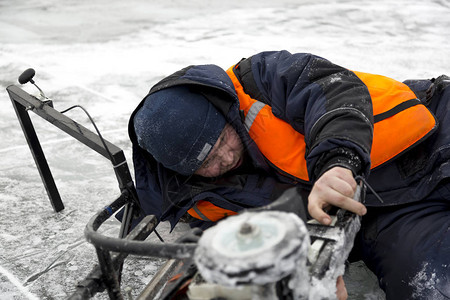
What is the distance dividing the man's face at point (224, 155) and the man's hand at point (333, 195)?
51 cm

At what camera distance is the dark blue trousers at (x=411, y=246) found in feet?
4.84

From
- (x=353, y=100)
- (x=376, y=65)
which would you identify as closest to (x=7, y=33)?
(x=376, y=65)

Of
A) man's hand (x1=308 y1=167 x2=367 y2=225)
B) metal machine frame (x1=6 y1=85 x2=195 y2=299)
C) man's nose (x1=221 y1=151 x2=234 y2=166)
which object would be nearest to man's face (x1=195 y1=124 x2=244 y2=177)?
man's nose (x1=221 y1=151 x2=234 y2=166)

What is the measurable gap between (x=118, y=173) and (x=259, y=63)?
28.5 inches

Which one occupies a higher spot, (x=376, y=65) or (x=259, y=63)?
(x=259, y=63)

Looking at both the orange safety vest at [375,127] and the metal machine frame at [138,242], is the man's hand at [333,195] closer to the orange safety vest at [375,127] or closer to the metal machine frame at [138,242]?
the metal machine frame at [138,242]

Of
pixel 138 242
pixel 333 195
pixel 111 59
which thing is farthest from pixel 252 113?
pixel 111 59

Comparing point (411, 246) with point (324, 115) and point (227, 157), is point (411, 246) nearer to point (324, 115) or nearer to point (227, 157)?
point (324, 115)

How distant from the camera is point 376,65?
388 cm

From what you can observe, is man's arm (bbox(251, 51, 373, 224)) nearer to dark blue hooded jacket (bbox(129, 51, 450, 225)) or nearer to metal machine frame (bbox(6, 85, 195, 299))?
dark blue hooded jacket (bbox(129, 51, 450, 225))

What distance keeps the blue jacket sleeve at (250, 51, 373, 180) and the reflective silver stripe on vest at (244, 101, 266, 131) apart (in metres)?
0.05

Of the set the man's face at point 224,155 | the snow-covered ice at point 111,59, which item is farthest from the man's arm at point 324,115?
the snow-covered ice at point 111,59

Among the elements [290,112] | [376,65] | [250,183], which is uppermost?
[290,112]

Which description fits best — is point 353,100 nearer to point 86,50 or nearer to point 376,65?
point 376,65
